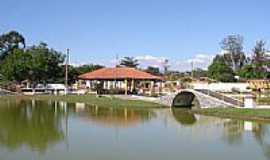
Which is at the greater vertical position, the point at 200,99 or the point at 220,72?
the point at 220,72

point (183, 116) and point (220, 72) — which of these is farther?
point (220, 72)

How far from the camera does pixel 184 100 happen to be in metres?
43.8

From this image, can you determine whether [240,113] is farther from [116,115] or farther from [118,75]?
[118,75]

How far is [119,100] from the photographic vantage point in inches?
1868

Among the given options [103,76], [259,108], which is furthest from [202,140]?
[103,76]

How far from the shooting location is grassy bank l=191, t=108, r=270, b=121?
102 feet

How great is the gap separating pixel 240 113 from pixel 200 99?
22.9 feet

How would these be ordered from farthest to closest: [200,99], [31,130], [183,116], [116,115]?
1. [200,99]
2. [116,115]
3. [183,116]
4. [31,130]

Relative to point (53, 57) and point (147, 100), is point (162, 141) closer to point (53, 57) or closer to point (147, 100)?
point (147, 100)

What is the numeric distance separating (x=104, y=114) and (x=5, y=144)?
52.3 feet

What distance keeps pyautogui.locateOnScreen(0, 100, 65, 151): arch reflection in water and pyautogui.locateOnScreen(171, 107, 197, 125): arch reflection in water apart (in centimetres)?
749

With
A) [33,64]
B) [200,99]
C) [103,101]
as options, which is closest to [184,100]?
[200,99]

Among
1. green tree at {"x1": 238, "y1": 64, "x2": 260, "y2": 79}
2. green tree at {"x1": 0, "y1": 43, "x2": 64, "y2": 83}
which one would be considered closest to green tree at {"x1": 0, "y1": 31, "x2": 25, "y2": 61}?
green tree at {"x1": 0, "y1": 43, "x2": 64, "y2": 83}

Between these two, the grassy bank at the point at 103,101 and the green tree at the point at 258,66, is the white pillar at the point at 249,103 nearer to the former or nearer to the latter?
the grassy bank at the point at 103,101
